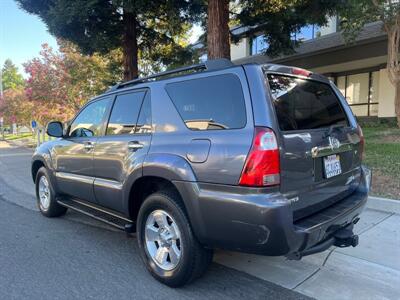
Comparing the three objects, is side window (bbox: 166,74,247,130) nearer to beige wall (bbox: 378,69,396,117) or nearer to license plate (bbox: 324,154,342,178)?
license plate (bbox: 324,154,342,178)

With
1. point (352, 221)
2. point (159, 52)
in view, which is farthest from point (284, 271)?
point (159, 52)

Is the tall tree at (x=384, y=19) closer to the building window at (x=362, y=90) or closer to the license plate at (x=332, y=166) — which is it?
the building window at (x=362, y=90)

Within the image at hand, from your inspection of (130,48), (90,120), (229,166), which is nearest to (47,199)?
(90,120)

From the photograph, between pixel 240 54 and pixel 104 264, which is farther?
pixel 240 54

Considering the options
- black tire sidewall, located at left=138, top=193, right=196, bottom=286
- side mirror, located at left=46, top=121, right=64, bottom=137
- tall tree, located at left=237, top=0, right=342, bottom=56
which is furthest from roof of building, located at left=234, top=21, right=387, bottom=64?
black tire sidewall, located at left=138, top=193, right=196, bottom=286

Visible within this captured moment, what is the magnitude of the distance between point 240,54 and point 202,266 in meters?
23.7

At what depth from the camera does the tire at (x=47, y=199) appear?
521 centimetres

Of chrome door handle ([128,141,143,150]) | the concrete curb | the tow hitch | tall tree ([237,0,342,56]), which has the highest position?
tall tree ([237,0,342,56])

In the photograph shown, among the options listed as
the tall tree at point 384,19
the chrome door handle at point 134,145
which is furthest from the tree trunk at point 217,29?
the chrome door handle at point 134,145

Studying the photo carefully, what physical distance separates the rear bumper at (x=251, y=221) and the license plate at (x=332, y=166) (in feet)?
1.14

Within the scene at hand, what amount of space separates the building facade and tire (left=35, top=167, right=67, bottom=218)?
39.9ft

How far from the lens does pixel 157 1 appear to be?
10234mm

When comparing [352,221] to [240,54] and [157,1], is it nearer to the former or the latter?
[157,1]

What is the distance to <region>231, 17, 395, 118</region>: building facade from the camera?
16.0 metres
